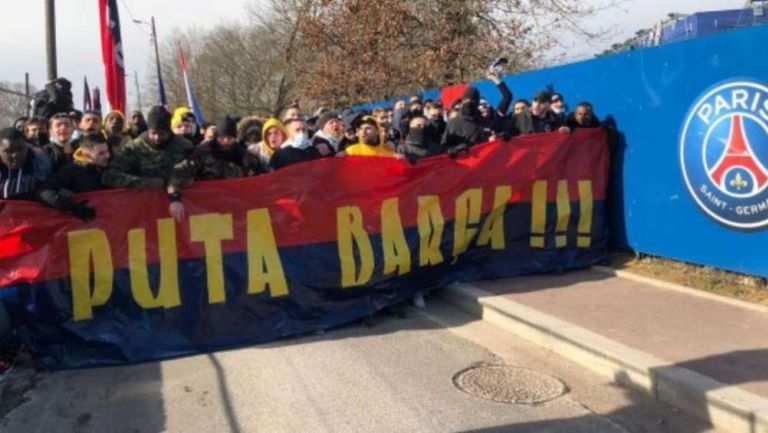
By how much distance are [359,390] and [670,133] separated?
402 centimetres

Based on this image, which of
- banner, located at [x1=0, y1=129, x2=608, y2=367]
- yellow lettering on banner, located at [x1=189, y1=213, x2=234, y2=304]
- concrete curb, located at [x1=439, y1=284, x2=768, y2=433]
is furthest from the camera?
yellow lettering on banner, located at [x1=189, y1=213, x2=234, y2=304]

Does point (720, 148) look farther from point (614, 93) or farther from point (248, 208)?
point (248, 208)

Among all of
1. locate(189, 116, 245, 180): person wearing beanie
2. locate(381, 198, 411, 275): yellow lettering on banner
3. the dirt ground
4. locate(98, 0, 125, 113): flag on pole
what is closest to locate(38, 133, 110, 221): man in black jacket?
locate(189, 116, 245, 180): person wearing beanie

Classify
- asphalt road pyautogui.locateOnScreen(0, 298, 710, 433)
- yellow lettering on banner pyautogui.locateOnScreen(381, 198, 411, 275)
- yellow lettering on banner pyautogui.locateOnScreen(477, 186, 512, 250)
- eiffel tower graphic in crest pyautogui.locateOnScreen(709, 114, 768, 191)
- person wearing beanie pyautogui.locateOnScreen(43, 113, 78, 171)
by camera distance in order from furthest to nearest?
yellow lettering on banner pyautogui.locateOnScreen(477, 186, 512, 250) → yellow lettering on banner pyautogui.locateOnScreen(381, 198, 411, 275) → person wearing beanie pyautogui.locateOnScreen(43, 113, 78, 171) → eiffel tower graphic in crest pyautogui.locateOnScreen(709, 114, 768, 191) → asphalt road pyautogui.locateOnScreen(0, 298, 710, 433)

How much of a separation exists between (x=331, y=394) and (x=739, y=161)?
3.83 m

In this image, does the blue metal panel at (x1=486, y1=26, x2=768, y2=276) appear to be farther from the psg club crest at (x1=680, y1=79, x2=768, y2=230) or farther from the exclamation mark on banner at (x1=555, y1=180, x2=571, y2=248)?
the exclamation mark on banner at (x1=555, y1=180, x2=571, y2=248)

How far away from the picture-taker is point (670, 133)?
22.6 feet

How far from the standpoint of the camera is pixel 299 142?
666 cm

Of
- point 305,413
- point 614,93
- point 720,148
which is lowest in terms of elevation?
point 305,413

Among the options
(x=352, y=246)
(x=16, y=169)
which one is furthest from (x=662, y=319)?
(x=16, y=169)

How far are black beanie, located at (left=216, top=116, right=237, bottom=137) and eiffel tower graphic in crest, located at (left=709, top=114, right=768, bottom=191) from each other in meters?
4.28

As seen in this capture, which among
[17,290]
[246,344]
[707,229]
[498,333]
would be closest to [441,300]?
[498,333]

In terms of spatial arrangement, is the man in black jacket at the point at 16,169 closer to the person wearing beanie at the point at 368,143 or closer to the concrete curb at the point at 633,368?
the person wearing beanie at the point at 368,143

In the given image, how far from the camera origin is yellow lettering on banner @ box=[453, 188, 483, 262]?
7.05m
